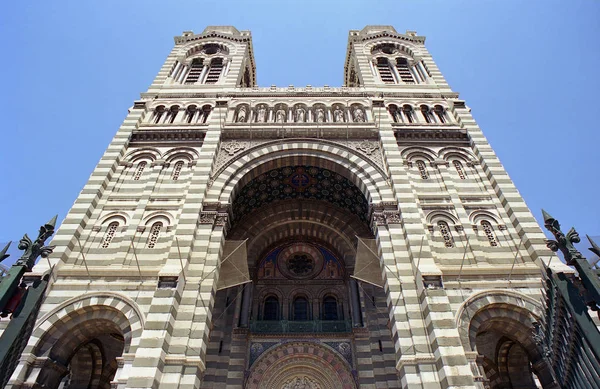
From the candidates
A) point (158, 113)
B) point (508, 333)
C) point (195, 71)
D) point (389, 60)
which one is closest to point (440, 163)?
point (508, 333)

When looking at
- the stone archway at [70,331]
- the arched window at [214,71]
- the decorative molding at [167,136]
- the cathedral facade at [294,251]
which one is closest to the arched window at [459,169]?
the cathedral facade at [294,251]

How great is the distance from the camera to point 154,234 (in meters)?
14.0

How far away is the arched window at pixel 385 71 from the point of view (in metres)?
23.2

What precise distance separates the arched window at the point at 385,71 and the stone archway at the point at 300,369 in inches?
634

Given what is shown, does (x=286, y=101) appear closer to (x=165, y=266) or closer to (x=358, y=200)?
(x=358, y=200)

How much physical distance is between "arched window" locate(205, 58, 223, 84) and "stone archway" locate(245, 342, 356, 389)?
16180mm

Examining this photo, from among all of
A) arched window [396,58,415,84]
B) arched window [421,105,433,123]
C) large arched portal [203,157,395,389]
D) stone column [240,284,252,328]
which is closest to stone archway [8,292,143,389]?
large arched portal [203,157,395,389]

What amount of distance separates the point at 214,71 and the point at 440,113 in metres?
14.5

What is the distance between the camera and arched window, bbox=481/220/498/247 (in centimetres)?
1380

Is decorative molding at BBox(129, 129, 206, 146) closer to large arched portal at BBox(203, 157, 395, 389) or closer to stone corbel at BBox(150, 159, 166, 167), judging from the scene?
stone corbel at BBox(150, 159, 166, 167)

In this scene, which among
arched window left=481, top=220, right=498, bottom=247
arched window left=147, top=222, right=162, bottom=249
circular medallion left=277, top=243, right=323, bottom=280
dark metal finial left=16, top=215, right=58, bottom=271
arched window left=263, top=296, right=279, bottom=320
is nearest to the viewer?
dark metal finial left=16, top=215, right=58, bottom=271

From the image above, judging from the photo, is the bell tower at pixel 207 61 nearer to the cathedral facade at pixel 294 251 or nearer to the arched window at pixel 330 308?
the cathedral facade at pixel 294 251

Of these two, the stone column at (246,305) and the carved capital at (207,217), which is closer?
the carved capital at (207,217)

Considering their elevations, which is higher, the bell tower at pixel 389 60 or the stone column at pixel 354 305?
the bell tower at pixel 389 60
